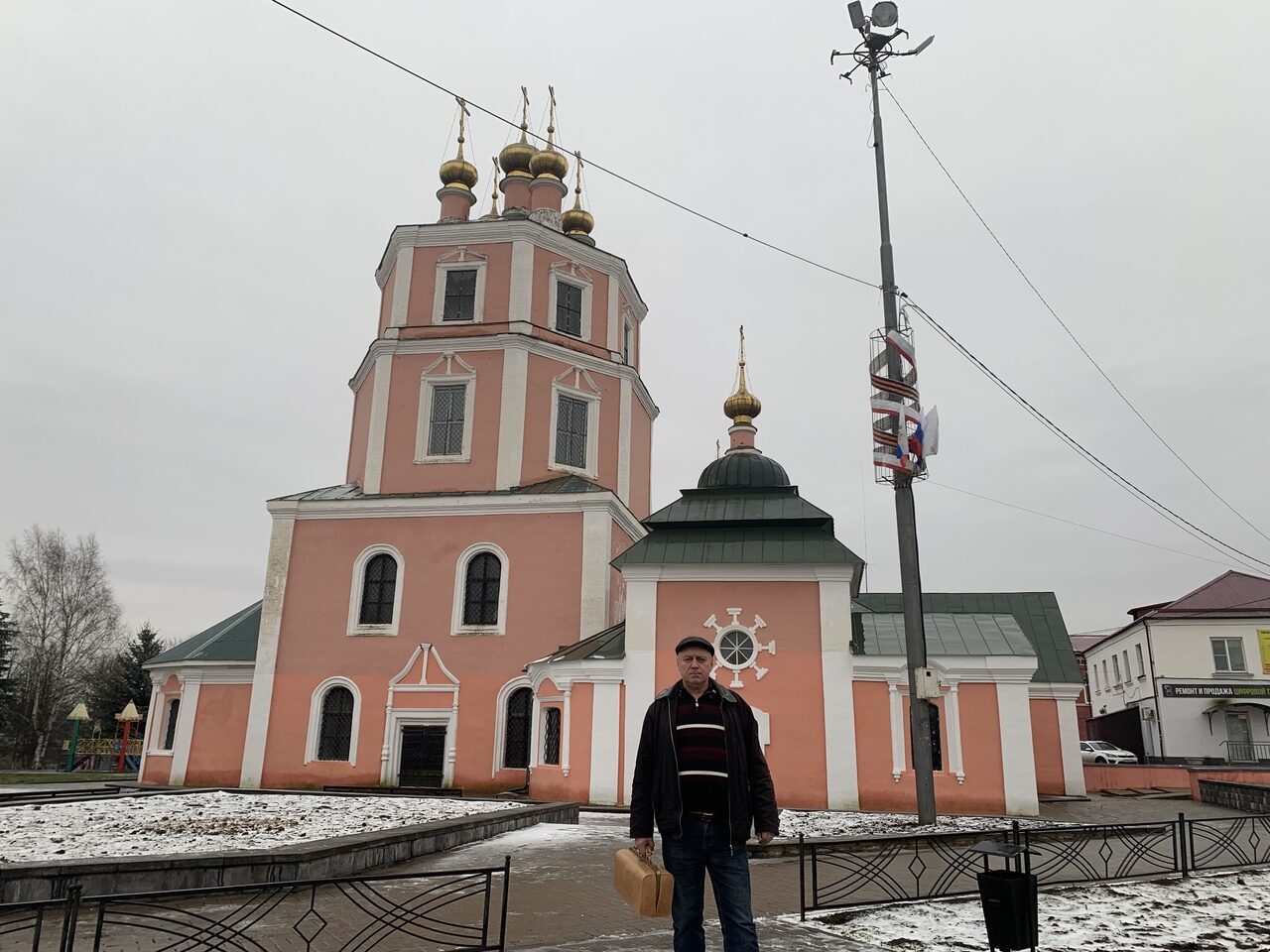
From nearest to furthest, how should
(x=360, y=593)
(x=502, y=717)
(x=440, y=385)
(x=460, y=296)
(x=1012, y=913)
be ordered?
(x=1012, y=913) → (x=502, y=717) → (x=360, y=593) → (x=440, y=385) → (x=460, y=296)

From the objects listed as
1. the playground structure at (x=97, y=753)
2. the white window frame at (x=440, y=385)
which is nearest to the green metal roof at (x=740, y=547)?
the white window frame at (x=440, y=385)

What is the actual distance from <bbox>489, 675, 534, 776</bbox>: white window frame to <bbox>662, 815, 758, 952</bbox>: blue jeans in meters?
16.4

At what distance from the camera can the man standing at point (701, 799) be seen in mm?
4863

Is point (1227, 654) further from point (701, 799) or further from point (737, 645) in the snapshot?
point (701, 799)

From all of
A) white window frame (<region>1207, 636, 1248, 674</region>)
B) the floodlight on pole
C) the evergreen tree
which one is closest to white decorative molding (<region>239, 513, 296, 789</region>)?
the floodlight on pole

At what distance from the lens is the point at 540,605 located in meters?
22.3

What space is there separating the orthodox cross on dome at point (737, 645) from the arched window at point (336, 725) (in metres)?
9.28

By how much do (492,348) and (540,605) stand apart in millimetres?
7107

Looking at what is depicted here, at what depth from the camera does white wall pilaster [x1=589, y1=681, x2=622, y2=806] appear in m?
17.9

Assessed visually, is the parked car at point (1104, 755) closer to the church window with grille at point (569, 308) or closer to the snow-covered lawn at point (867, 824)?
the snow-covered lawn at point (867, 824)

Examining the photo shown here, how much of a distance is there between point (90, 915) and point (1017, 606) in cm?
2679

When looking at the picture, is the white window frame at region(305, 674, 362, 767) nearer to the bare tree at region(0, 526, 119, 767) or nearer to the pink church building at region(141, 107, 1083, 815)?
the pink church building at region(141, 107, 1083, 815)

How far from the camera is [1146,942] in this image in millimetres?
6410

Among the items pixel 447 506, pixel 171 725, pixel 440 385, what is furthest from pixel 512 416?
pixel 171 725
